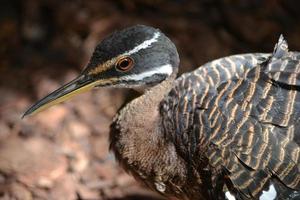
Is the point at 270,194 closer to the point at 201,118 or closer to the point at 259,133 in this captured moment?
the point at 259,133

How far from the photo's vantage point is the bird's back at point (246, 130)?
2.95 meters

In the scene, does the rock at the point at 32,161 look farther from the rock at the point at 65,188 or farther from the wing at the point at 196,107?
the wing at the point at 196,107

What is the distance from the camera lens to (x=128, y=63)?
10.6ft

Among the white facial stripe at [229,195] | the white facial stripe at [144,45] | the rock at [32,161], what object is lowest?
the rock at [32,161]

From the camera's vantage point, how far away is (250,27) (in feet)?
16.3

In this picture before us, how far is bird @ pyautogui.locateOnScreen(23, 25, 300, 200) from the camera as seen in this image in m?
2.97

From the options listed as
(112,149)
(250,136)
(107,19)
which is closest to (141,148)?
(112,149)

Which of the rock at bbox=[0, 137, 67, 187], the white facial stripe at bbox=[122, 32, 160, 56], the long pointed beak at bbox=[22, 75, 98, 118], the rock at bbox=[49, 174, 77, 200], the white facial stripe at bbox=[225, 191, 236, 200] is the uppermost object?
the white facial stripe at bbox=[122, 32, 160, 56]

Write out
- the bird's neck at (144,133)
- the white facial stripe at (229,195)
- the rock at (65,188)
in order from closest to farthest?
1. the white facial stripe at (229,195)
2. the bird's neck at (144,133)
3. the rock at (65,188)

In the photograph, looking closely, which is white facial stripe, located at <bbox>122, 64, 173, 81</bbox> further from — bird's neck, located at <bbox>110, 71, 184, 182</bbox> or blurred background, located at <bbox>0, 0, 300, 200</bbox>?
blurred background, located at <bbox>0, 0, 300, 200</bbox>

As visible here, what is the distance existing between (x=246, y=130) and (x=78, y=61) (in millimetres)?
2169

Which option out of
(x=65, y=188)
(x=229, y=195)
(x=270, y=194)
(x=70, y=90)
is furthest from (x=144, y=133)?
(x=65, y=188)

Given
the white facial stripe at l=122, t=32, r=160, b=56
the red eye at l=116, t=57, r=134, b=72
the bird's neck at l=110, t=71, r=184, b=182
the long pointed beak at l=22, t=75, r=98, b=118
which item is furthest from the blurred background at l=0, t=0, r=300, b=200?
the white facial stripe at l=122, t=32, r=160, b=56

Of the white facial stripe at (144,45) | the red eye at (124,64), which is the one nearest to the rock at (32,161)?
the red eye at (124,64)
